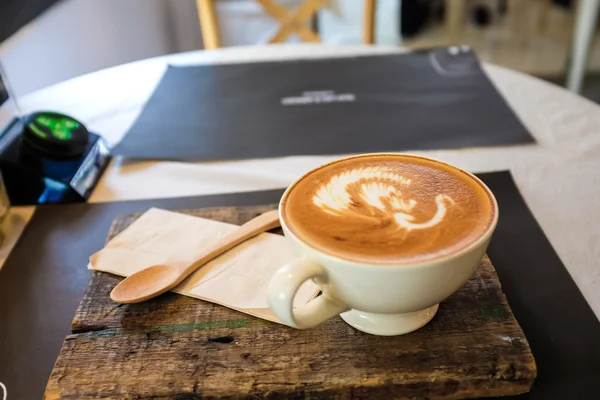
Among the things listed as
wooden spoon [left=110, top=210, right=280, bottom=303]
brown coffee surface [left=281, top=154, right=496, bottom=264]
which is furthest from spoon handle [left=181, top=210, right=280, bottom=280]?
brown coffee surface [left=281, top=154, right=496, bottom=264]

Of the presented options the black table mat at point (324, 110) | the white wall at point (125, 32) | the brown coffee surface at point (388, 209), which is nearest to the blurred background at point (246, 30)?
the white wall at point (125, 32)

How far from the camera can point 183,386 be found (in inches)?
16.6

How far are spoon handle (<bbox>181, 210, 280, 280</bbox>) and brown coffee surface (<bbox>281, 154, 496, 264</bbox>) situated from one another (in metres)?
0.11

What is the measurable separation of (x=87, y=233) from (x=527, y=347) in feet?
1.58

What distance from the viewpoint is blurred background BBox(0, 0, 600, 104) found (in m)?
1.43

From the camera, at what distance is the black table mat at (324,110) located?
0.82 meters

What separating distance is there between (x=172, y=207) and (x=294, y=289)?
346mm

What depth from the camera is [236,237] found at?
58 centimetres

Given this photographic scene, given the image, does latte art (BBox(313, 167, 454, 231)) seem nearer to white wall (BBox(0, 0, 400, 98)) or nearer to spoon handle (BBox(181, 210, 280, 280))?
spoon handle (BBox(181, 210, 280, 280))

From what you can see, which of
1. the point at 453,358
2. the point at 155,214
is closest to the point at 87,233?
the point at 155,214

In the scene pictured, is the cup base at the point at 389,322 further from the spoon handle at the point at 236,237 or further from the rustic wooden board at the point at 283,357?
the spoon handle at the point at 236,237

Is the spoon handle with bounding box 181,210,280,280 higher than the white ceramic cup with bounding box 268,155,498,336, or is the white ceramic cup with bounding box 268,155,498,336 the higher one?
the white ceramic cup with bounding box 268,155,498,336

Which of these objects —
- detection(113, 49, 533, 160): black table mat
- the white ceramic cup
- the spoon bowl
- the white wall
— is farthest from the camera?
the white wall

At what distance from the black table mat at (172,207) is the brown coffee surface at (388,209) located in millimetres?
125
